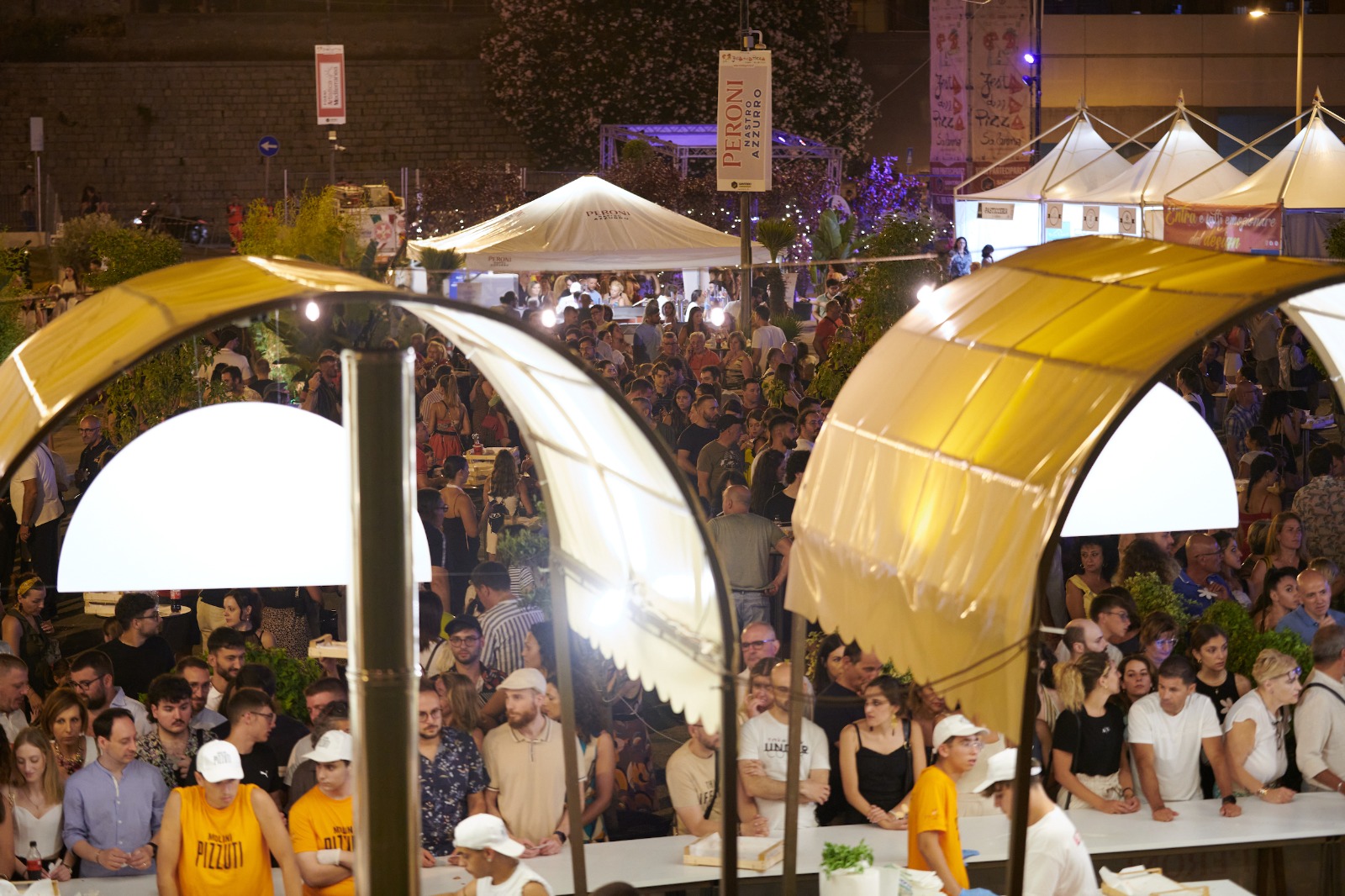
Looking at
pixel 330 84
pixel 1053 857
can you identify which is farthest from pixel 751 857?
pixel 330 84

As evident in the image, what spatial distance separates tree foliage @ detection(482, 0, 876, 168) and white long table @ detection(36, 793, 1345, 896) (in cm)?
3039

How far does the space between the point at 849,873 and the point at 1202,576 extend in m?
3.93

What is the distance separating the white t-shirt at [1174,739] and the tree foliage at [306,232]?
28.0 feet

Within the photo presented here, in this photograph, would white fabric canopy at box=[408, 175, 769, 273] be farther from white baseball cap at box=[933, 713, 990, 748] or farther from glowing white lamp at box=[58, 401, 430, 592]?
glowing white lamp at box=[58, 401, 430, 592]

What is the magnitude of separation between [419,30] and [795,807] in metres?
38.8

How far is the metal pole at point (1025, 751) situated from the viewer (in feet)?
8.63

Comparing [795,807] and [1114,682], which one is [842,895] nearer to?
[795,807]

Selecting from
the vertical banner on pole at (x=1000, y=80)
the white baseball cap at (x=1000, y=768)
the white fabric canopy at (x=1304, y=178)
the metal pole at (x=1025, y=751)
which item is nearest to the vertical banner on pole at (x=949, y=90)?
the vertical banner on pole at (x=1000, y=80)

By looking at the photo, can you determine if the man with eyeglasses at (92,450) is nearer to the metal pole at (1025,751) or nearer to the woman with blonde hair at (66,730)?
the woman with blonde hair at (66,730)

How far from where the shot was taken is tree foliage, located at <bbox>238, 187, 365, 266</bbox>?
13664 mm

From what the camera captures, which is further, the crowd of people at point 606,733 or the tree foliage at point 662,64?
the tree foliage at point 662,64

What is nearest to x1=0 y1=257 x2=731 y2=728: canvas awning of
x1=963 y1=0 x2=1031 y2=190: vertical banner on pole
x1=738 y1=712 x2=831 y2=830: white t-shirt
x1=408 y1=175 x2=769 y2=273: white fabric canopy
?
x1=738 y1=712 x2=831 y2=830: white t-shirt

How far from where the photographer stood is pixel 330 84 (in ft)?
84.6

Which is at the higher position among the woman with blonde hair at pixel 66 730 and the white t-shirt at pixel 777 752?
the woman with blonde hair at pixel 66 730
